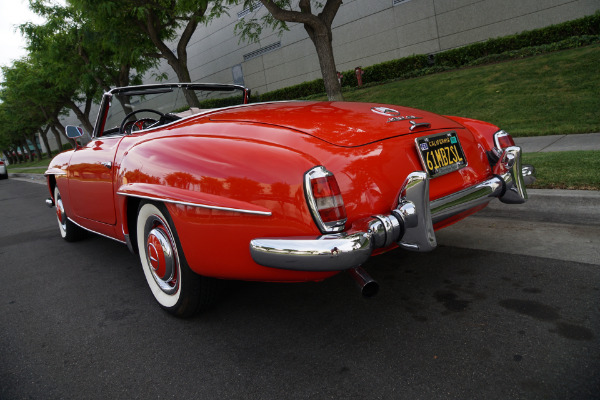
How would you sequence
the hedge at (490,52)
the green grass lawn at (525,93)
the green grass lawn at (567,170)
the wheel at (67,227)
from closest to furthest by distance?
the green grass lawn at (567,170), the wheel at (67,227), the green grass lawn at (525,93), the hedge at (490,52)

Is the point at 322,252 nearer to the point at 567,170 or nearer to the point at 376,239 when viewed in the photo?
the point at 376,239

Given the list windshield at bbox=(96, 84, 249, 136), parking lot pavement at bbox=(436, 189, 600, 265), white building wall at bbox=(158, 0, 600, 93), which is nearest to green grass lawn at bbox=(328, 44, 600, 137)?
white building wall at bbox=(158, 0, 600, 93)

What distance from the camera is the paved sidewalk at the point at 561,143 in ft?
19.0

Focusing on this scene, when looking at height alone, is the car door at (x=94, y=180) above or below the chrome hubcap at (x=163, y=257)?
above

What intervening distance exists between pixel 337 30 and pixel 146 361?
18.6 m

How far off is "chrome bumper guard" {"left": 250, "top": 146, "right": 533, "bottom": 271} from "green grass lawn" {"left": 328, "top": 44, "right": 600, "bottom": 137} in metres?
6.02

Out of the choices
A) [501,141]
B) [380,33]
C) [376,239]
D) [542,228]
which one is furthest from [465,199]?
[380,33]

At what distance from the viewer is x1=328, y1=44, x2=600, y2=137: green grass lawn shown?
312 inches

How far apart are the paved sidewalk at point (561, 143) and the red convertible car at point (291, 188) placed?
11.7ft

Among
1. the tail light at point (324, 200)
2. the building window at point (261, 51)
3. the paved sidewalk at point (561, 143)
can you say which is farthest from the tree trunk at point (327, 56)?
the building window at point (261, 51)

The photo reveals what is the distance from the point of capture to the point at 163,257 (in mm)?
2598

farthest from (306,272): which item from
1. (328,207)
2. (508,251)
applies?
(508,251)

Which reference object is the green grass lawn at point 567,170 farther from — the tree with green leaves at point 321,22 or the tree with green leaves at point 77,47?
the tree with green leaves at point 77,47

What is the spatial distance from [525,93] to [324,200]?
9.74 meters
